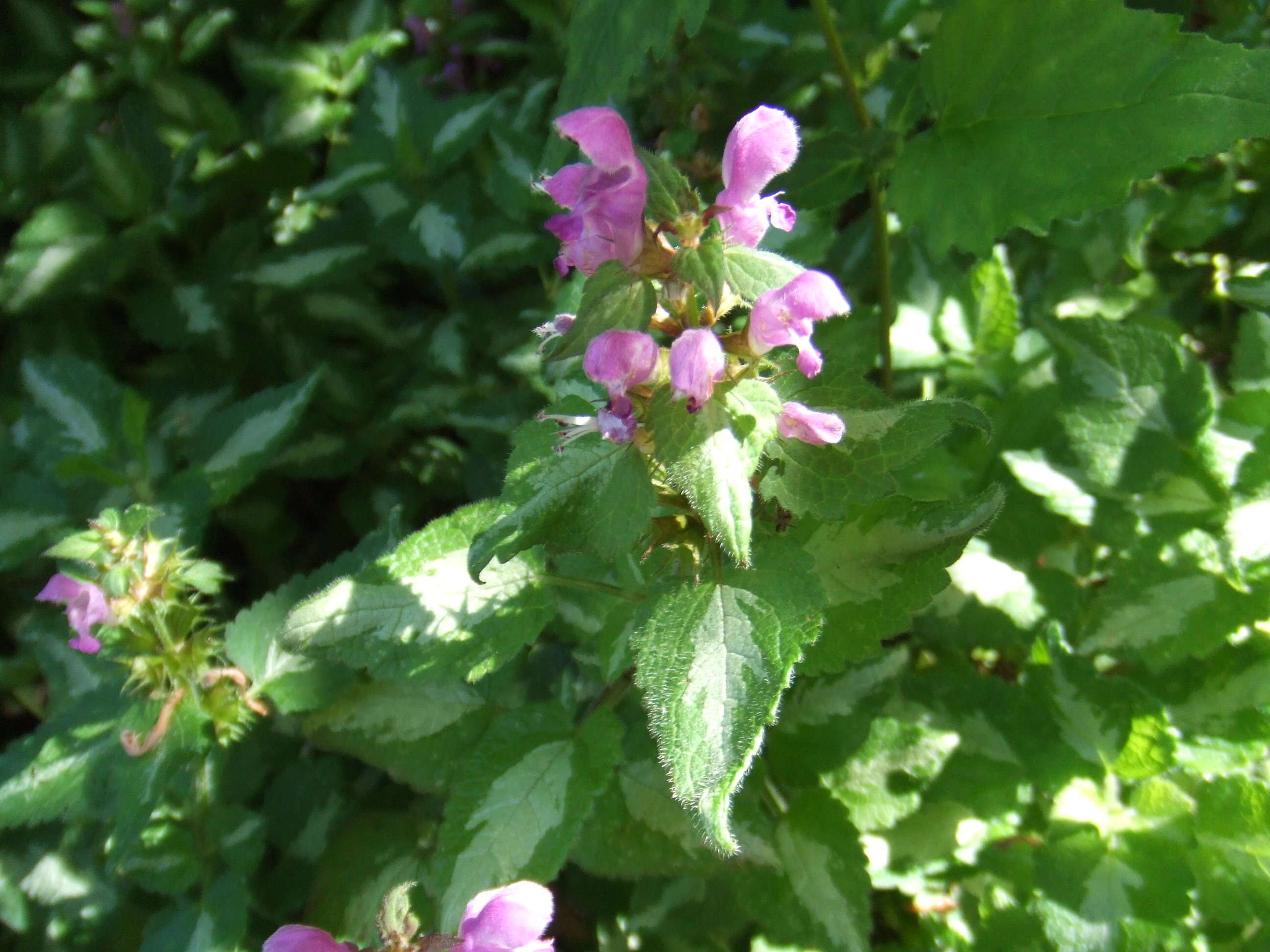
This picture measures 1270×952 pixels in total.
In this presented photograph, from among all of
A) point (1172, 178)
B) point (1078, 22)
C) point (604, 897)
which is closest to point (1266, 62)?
point (1078, 22)

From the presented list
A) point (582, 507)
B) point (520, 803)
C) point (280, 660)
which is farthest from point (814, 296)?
point (280, 660)

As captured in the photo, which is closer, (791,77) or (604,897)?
(604,897)

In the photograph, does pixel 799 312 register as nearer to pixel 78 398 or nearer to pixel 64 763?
pixel 64 763

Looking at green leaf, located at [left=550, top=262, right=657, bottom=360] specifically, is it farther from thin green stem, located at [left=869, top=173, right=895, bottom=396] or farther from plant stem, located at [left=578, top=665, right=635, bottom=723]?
thin green stem, located at [left=869, top=173, right=895, bottom=396]

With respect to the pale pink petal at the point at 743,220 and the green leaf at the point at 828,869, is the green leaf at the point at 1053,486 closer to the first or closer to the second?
the green leaf at the point at 828,869

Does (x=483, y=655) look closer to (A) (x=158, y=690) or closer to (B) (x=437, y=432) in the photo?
(A) (x=158, y=690)

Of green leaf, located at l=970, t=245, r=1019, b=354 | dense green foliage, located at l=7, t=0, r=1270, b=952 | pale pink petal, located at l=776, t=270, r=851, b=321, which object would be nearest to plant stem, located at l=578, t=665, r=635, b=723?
dense green foliage, located at l=7, t=0, r=1270, b=952
